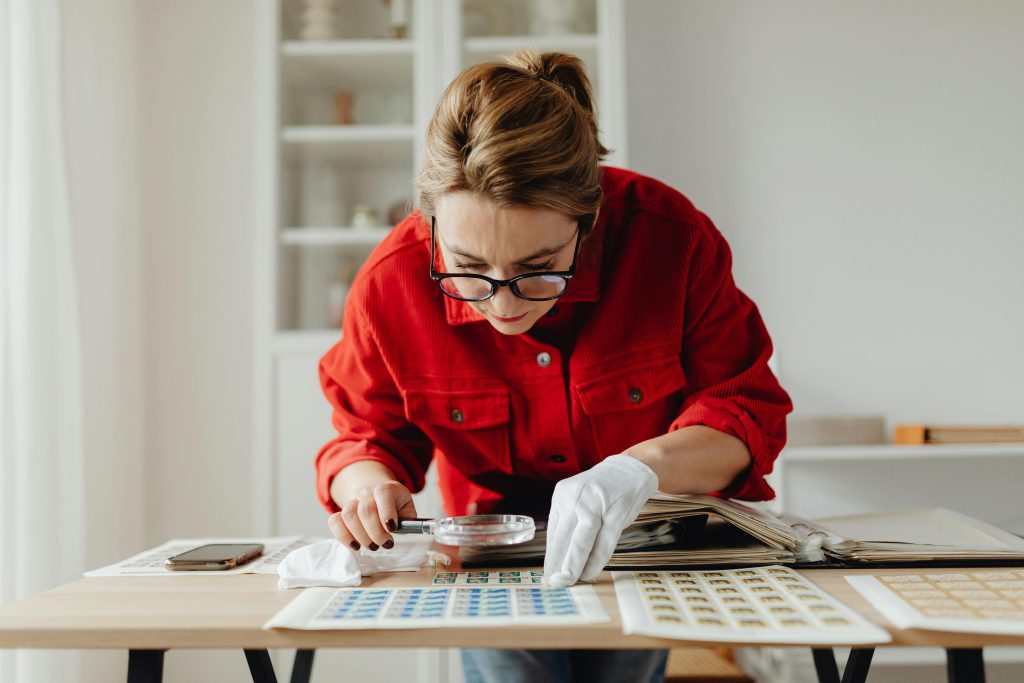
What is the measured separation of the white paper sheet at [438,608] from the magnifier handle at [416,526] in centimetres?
7

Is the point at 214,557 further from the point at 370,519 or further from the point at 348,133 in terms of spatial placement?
the point at 348,133

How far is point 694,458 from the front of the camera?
3.19 feet

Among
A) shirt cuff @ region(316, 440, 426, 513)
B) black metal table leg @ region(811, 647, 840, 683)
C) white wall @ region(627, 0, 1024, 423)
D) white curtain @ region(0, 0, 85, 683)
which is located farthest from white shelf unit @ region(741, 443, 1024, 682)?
white curtain @ region(0, 0, 85, 683)

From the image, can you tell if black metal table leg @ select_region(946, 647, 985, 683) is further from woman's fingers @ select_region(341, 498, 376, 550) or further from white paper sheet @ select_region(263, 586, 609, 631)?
woman's fingers @ select_region(341, 498, 376, 550)

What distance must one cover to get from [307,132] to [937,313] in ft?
5.95

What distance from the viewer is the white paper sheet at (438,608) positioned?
0.69m

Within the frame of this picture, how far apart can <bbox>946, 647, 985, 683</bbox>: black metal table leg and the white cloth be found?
49 cm

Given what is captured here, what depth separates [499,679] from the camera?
95cm

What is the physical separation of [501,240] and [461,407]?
12.0 inches

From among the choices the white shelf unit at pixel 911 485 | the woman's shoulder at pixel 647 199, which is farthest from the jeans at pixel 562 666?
the white shelf unit at pixel 911 485

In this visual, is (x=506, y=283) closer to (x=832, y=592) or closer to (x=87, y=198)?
(x=832, y=592)

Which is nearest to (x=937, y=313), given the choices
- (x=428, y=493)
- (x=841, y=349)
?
(x=841, y=349)

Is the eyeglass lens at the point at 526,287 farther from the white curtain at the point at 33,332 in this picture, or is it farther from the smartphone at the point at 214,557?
the white curtain at the point at 33,332

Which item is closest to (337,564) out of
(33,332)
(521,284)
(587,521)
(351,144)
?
(587,521)
